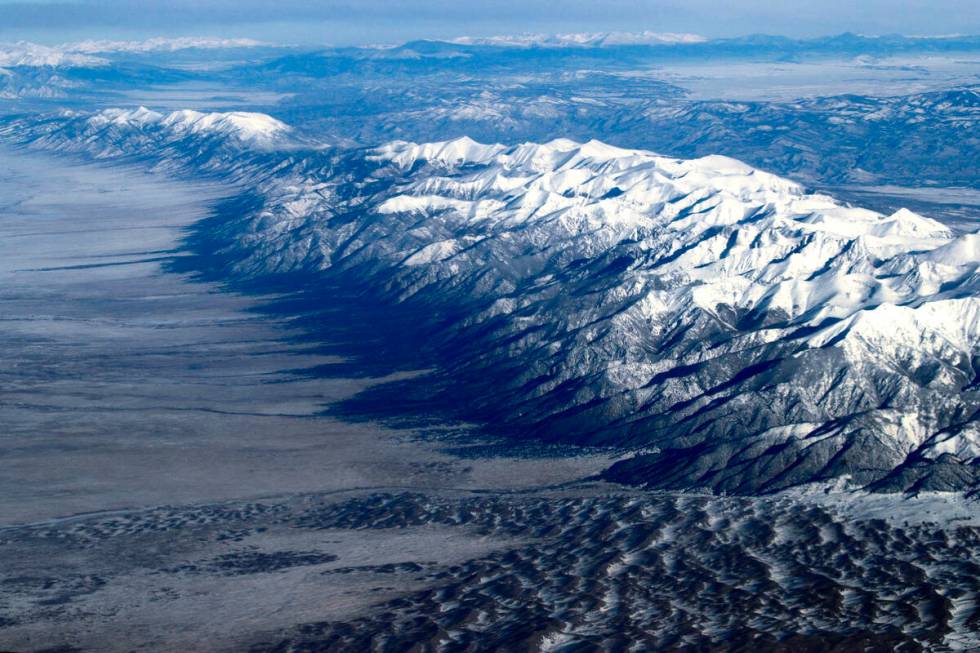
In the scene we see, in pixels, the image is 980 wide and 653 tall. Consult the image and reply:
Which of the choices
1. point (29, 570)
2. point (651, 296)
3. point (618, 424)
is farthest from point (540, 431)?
point (29, 570)

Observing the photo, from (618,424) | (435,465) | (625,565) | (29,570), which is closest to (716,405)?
(618,424)

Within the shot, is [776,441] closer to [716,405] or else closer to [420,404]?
[716,405]

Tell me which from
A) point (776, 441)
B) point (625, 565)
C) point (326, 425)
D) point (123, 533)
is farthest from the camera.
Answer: point (326, 425)

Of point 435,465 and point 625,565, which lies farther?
point 435,465

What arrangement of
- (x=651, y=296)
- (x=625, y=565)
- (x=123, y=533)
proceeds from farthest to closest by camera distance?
(x=651, y=296)
(x=123, y=533)
(x=625, y=565)

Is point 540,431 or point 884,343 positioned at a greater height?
point 884,343

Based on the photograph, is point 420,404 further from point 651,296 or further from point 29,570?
point 29,570

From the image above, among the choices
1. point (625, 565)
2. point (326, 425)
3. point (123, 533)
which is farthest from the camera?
point (326, 425)

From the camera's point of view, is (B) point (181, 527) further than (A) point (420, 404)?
No

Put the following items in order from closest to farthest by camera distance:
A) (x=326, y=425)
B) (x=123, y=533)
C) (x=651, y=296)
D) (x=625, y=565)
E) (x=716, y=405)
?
A: (x=625, y=565) → (x=123, y=533) → (x=716, y=405) → (x=326, y=425) → (x=651, y=296)

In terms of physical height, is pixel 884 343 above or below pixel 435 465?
above
